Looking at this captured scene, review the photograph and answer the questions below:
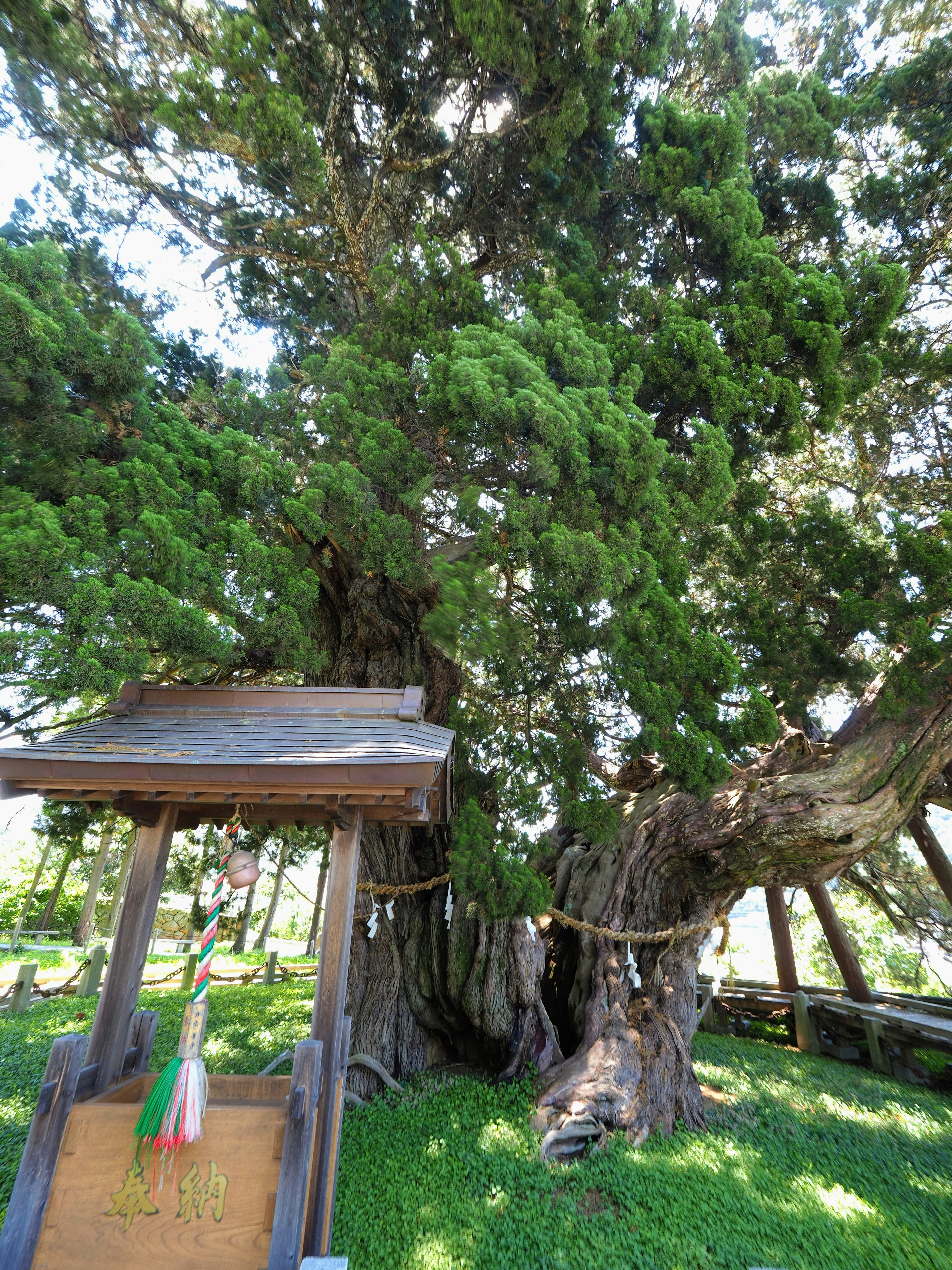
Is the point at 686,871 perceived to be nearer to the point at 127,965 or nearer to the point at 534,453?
the point at 534,453

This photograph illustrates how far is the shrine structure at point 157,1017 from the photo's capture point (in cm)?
270

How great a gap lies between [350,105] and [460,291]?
304cm

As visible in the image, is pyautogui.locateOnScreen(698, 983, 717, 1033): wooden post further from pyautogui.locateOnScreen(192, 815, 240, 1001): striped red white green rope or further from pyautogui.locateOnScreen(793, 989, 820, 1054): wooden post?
pyautogui.locateOnScreen(192, 815, 240, 1001): striped red white green rope

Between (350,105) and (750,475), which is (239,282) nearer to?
(350,105)

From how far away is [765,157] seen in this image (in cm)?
656

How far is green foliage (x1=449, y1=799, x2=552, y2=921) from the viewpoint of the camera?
194 inches

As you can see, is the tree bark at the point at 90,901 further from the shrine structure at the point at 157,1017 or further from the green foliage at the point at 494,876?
the shrine structure at the point at 157,1017

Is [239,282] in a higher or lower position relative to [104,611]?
higher

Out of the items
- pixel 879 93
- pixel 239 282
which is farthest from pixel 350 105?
pixel 879 93

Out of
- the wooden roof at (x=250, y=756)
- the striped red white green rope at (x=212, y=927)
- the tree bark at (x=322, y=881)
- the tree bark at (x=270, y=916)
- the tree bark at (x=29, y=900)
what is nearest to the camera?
the striped red white green rope at (x=212, y=927)

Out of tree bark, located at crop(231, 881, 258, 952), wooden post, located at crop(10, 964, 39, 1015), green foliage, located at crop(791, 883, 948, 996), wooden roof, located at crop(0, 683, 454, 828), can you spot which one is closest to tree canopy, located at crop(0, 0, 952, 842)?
wooden roof, located at crop(0, 683, 454, 828)

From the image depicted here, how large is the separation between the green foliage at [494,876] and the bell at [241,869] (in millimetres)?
1911

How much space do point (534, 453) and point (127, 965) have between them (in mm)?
3990

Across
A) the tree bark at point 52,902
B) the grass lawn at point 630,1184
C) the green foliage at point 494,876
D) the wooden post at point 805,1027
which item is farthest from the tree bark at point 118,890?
the wooden post at point 805,1027
